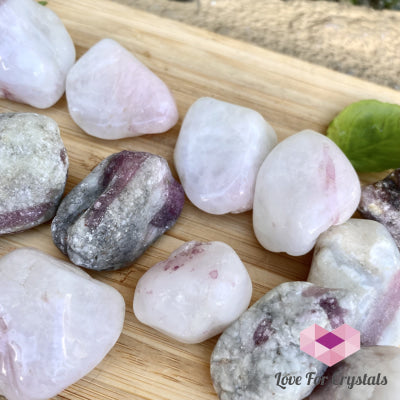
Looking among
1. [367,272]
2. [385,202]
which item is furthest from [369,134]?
[367,272]

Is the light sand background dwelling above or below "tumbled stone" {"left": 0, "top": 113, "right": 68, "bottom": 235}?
above

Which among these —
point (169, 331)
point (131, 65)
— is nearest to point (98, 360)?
point (169, 331)

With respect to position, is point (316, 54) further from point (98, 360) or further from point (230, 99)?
point (98, 360)

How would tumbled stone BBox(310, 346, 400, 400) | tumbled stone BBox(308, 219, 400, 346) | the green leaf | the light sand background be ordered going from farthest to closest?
the light sand background, the green leaf, tumbled stone BBox(308, 219, 400, 346), tumbled stone BBox(310, 346, 400, 400)

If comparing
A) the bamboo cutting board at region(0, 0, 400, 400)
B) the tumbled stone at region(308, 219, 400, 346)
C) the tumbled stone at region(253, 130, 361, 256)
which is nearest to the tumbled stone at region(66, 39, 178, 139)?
the bamboo cutting board at region(0, 0, 400, 400)

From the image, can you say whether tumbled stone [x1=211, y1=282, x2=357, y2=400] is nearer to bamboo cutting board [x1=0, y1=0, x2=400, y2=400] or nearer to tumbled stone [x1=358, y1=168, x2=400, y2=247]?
bamboo cutting board [x1=0, y1=0, x2=400, y2=400]

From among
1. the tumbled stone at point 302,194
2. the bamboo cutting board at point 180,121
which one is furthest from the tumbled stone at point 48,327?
the tumbled stone at point 302,194

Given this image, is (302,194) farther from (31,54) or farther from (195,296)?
(31,54)
